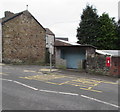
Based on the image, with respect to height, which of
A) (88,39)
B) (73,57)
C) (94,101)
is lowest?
(94,101)

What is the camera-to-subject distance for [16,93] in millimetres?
7242

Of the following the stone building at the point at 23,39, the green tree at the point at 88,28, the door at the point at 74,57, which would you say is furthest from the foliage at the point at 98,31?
the door at the point at 74,57

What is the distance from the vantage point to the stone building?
79.4 feet

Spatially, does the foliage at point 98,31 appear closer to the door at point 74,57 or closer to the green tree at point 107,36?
the green tree at point 107,36

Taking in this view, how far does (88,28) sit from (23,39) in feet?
61.5

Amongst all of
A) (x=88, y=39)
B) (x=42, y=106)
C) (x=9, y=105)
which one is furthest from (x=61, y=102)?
(x=88, y=39)

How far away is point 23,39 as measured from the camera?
85.1ft

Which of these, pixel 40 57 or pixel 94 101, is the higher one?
pixel 40 57

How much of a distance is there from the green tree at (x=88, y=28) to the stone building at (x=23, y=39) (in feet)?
42.6

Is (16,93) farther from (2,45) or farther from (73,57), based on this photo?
(2,45)

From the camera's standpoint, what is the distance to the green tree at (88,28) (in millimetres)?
36728

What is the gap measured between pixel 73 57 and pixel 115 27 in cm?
2281

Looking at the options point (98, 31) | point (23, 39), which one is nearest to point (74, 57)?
point (23, 39)

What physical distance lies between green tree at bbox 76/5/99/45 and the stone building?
12990 millimetres
